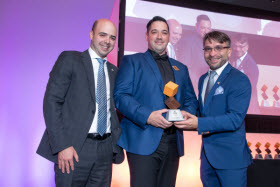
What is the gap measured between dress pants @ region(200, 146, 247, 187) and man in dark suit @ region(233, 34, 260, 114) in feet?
9.42

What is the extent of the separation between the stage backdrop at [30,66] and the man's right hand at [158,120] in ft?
8.57

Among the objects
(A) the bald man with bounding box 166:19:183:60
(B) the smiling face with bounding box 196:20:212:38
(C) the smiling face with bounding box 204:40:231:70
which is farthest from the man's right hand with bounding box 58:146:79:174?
(B) the smiling face with bounding box 196:20:212:38

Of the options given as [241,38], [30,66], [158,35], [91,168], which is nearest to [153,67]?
[158,35]

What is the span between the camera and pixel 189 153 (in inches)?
189

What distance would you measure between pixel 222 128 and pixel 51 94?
1481 millimetres

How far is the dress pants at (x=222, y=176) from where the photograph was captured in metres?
2.15

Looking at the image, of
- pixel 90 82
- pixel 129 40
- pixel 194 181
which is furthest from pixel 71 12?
pixel 194 181

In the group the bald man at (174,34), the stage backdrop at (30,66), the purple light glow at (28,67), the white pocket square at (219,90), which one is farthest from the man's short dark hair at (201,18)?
the white pocket square at (219,90)

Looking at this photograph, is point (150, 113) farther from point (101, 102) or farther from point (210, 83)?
point (210, 83)

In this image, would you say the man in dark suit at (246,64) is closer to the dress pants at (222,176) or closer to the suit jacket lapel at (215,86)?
the suit jacket lapel at (215,86)

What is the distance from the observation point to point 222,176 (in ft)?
7.16

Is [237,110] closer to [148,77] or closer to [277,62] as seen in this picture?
[148,77]

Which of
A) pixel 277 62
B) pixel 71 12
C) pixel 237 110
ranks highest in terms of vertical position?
pixel 71 12

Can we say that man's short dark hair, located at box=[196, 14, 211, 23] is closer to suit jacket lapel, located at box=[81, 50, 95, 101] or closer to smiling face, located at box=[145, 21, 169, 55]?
smiling face, located at box=[145, 21, 169, 55]
